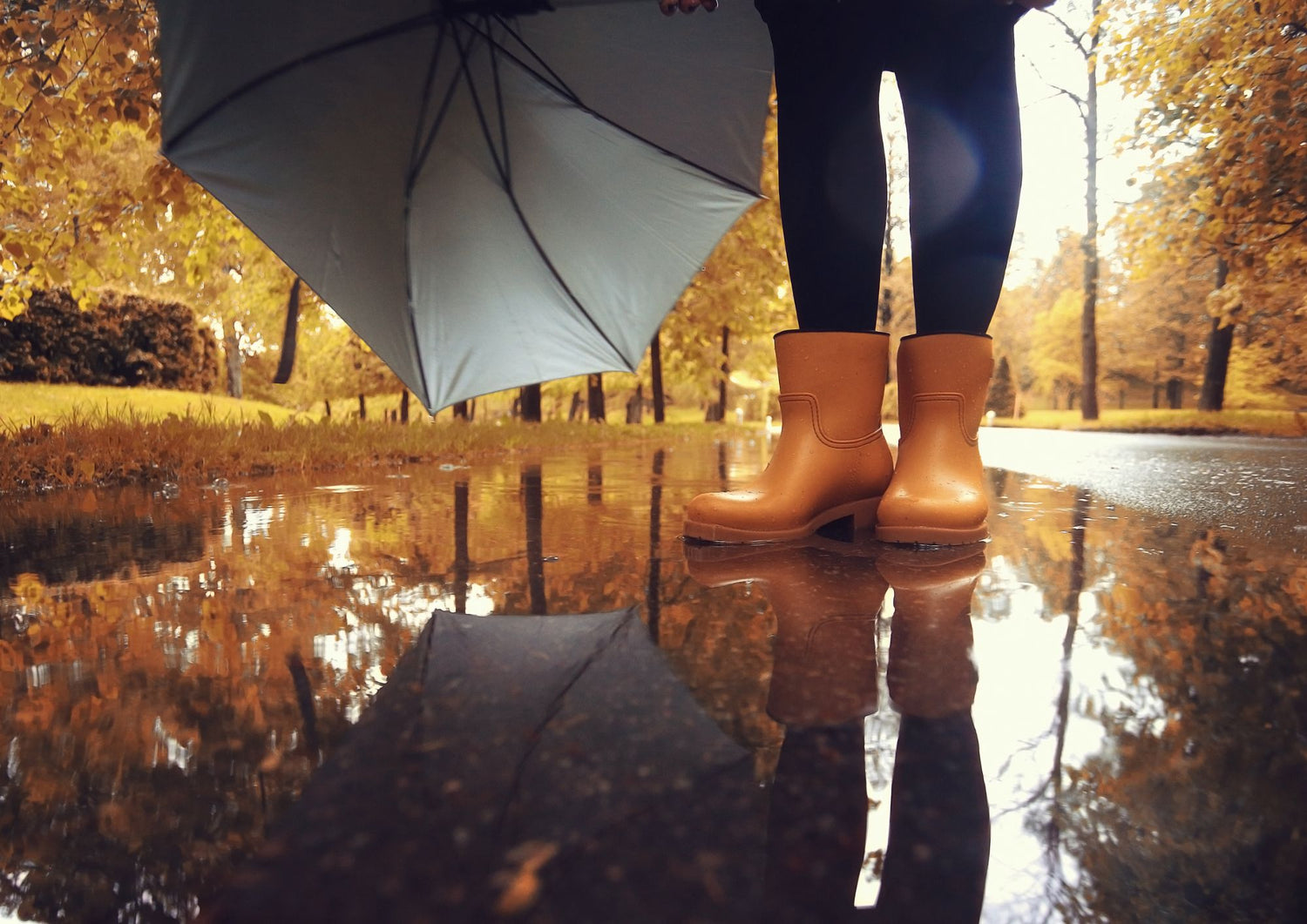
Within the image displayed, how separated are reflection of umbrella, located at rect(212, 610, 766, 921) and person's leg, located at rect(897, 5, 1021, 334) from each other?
136 centimetres

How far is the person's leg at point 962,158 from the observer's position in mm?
1670

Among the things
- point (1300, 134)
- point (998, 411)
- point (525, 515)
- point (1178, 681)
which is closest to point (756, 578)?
point (1178, 681)

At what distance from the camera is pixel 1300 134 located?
6426mm

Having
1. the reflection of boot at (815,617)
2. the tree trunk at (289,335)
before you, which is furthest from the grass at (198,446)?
the tree trunk at (289,335)

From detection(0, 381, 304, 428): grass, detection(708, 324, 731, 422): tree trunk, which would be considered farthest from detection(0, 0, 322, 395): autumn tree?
detection(708, 324, 731, 422): tree trunk

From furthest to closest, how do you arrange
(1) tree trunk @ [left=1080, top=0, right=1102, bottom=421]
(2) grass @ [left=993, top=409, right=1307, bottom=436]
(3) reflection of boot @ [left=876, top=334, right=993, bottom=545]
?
(1) tree trunk @ [left=1080, top=0, right=1102, bottom=421], (2) grass @ [left=993, top=409, right=1307, bottom=436], (3) reflection of boot @ [left=876, top=334, right=993, bottom=545]

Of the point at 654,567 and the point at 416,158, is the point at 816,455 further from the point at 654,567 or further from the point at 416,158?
the point at 416,158

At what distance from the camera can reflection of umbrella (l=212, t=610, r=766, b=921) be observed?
0.37 metres

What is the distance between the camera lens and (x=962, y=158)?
169cm

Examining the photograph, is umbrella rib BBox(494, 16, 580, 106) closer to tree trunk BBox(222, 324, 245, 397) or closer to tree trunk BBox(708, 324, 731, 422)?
tree trunk BBox(708, 324, 731, 422)

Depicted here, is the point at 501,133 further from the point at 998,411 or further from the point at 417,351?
the point at 998,411

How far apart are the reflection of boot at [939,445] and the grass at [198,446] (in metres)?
3.15

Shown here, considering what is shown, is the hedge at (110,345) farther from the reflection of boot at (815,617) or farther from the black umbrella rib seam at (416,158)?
the reflection of boot at (815,617)

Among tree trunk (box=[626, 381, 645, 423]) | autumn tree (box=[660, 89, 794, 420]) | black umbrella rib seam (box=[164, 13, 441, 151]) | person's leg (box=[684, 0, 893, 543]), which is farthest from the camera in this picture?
tree trunk (box=[626, 381, 645, 423])
